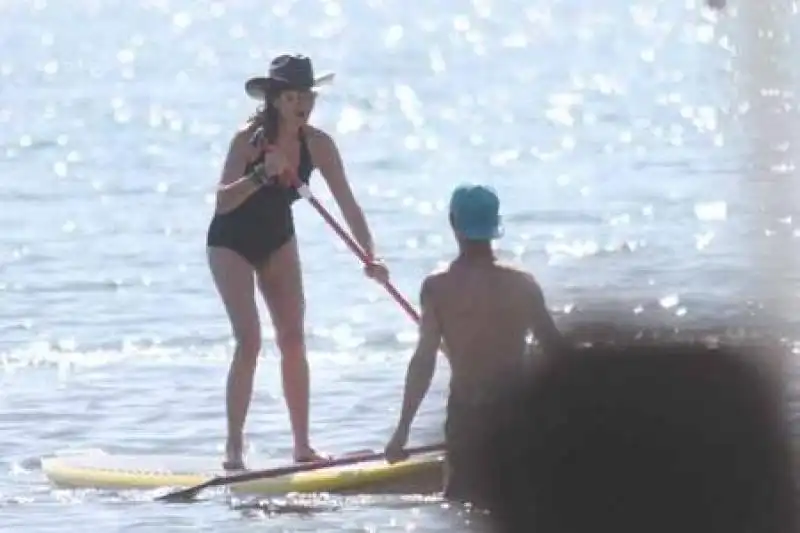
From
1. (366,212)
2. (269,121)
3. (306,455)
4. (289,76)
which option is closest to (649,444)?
(289,76)

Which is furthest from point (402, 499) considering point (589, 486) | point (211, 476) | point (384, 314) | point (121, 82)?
point (121, 82)

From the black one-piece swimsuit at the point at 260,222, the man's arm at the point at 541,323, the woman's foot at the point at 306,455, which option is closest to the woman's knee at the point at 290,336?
the black one-piece swimsuit at the point at 260,222

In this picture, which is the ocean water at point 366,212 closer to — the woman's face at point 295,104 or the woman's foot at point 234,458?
the woman's foot at point 234,458

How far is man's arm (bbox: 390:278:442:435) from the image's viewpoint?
870 centimetres

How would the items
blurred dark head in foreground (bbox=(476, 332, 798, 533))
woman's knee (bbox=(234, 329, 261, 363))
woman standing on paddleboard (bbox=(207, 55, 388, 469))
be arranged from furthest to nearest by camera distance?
woman's knee (bbox=(234, 329, 261, 363)) → woman standing on paddleboard (bbox=(207, 55, 388, 469)) → blurred dark head in foreground (bbox=(476, 332, 798, 533))

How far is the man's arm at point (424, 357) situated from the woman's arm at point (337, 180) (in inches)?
65.8

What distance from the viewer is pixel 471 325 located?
28.6 feet

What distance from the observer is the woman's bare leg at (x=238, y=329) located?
10.5m

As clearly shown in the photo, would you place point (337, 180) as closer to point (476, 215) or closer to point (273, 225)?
point (273, 225)

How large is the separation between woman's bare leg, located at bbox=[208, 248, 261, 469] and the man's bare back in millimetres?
1908

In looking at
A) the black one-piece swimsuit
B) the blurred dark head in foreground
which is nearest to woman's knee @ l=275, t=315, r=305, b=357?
the black one-piece swimsuit

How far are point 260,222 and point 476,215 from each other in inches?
82.0

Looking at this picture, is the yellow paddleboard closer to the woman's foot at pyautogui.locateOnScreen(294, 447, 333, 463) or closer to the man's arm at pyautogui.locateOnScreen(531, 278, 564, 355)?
the woman's foot at pyautogui.locateOnScreen(294, 447, 333, 463)

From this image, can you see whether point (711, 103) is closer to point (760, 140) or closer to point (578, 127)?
point (578, 127)
